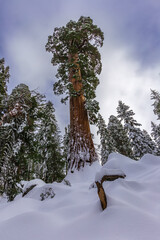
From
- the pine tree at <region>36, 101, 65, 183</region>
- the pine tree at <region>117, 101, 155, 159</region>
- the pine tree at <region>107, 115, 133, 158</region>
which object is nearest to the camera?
the pine tree at <region>36, 101, 65, 183</region>

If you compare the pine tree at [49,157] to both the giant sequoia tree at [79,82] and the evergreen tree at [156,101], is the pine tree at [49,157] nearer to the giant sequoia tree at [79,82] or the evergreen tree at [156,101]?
the giant sequoia tree at [79,82]

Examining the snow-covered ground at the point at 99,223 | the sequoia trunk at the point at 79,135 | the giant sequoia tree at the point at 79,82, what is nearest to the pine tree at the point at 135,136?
the giant sequoia tree at the point at 79,82

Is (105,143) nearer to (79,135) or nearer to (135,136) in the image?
(135,136)

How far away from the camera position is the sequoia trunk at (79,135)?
587 centimetres

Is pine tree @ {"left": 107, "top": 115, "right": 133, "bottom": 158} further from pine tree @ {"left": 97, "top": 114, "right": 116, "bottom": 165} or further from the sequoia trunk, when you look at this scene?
the sequoia trunk

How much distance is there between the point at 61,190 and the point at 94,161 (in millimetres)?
2727

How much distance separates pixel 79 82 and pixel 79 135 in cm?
399

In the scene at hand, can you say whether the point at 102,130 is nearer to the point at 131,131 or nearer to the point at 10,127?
the point at 131,131

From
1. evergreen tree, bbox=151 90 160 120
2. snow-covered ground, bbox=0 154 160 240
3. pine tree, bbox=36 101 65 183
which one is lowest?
snow-covered ground, bbox=0 154 160 240

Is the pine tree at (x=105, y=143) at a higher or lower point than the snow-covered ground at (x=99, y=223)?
higher

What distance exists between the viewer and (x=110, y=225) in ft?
4.62

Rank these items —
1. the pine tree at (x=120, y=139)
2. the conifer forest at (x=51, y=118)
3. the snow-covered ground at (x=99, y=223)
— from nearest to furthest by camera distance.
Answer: the snow-covered ground at (x=99, y=223)
the conifer forest at (x=51, y=118)
the pine tree at (x=120, y=139)

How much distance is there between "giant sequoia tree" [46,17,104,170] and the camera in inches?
244

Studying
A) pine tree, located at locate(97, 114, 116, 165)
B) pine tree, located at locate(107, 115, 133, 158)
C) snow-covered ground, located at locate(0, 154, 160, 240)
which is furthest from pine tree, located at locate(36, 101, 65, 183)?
pine tree, located at locate(107, 115, 133, 158)
